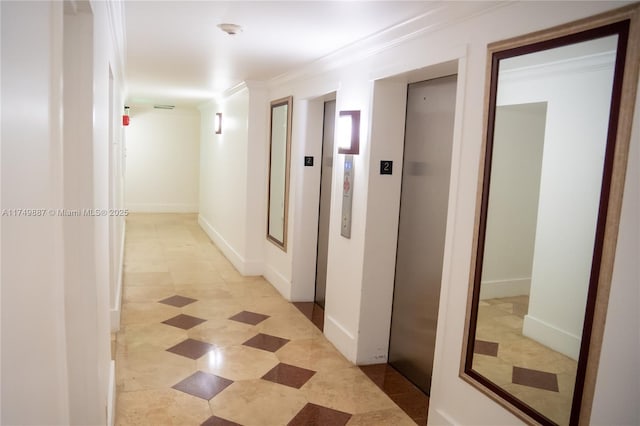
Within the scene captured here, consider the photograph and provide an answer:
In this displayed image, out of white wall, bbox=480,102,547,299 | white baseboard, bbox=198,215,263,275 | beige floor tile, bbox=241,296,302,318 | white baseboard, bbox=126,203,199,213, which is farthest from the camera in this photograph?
white baseboard, bbox=126,203,199,213

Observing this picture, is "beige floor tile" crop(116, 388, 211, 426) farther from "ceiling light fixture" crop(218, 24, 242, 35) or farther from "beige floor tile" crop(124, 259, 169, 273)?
"beige floor tile" crop(124, 259, 169, 273)

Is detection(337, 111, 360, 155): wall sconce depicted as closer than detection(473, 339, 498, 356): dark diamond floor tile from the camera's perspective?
No

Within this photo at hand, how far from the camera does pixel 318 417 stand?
118 inches

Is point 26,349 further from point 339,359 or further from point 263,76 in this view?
point 263,76

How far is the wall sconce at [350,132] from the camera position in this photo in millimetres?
3697

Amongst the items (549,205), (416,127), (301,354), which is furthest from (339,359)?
(549,205)

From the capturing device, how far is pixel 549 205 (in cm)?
219

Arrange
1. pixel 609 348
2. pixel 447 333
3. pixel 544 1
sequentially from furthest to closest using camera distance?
pixel 447 333 < pixel 544 1 < pixel 609 348

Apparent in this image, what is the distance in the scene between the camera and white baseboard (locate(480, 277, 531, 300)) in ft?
7.63

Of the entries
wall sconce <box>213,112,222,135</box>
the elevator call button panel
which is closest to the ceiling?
the elevator call button panel

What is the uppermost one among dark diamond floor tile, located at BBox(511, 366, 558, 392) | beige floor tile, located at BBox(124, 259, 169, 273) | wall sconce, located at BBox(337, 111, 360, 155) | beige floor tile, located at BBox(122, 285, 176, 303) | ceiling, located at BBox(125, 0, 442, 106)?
ceiling, located at BBox(125, 0, 442, 106)

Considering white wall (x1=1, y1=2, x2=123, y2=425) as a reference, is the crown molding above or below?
above

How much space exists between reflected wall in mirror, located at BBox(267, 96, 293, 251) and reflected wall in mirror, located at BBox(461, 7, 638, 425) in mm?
3209

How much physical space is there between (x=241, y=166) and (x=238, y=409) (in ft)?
12.7
